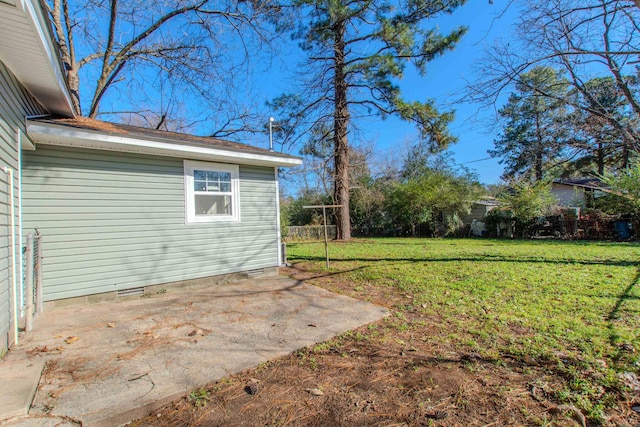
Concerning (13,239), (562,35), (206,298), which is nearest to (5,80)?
(13,239)

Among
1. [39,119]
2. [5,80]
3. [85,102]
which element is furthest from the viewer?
[85,102]

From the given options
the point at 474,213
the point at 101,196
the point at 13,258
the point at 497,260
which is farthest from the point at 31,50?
the point at 474,213

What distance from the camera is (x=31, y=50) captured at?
281cm

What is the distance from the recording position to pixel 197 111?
11.5 meters

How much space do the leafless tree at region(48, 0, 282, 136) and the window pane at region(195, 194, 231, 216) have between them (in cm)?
429

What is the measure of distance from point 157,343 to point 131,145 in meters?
3.16

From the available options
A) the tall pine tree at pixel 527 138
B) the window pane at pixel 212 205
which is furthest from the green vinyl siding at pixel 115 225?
the tall pine tree at pixel 527 138

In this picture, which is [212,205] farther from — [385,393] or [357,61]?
[357,61]

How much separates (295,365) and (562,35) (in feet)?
24.7

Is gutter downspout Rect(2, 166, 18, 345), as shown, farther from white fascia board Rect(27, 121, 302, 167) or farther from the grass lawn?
the grass lawn

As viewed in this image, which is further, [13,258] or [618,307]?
[618,307]

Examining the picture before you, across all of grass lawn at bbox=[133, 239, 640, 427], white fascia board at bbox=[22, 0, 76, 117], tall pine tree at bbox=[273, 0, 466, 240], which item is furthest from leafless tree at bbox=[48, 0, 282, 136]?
grass lawn at bbox=[133, 239, 640, 427]

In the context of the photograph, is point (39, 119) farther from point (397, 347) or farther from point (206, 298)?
point (397, 347)

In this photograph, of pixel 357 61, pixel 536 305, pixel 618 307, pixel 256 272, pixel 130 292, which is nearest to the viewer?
pixel 618 307
